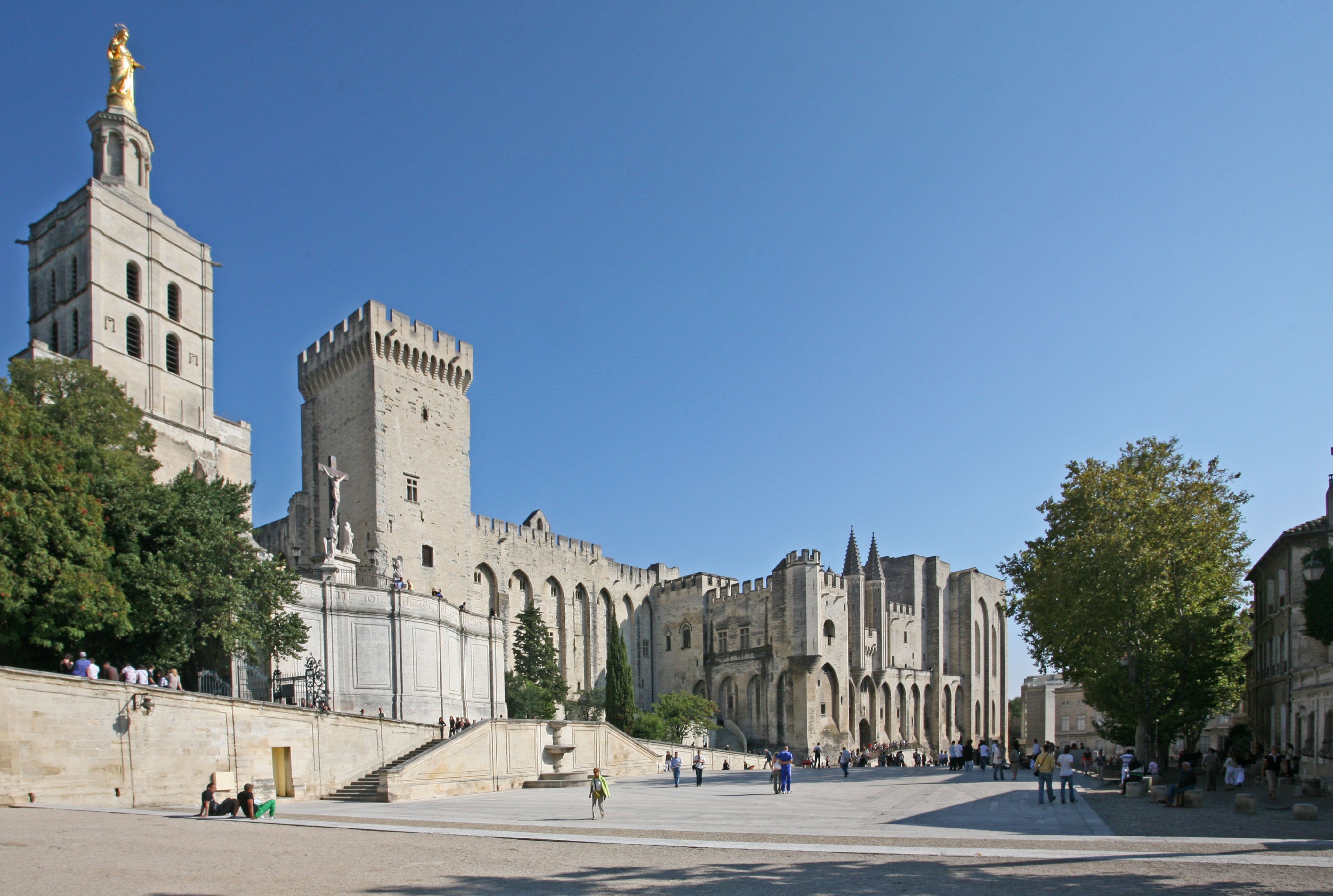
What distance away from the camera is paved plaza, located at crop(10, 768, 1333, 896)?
9.15 m

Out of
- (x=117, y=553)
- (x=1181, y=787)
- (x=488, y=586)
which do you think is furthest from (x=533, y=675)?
(x=1181, y=787)

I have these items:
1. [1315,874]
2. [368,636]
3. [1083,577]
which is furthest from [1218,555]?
[368,636]

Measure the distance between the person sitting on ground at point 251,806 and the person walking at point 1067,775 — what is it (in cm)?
1460

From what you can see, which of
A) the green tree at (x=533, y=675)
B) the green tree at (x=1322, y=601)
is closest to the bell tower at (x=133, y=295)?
the green tree at (x=533, y=675)

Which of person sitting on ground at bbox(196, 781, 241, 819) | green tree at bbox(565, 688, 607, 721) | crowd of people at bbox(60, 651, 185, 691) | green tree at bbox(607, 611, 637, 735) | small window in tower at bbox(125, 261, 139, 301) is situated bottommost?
green tree at bbox(565, 688, 607, 721)

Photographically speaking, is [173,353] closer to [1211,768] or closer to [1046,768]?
[1046,768]

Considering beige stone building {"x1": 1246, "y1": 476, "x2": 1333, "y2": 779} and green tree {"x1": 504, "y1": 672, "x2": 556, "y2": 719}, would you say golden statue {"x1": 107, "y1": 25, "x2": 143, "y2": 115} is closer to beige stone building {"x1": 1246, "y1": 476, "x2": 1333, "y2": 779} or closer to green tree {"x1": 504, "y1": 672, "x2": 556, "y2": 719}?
green tree {"x1": 504, "y1": 672, "x2": 556, "y2": 719}

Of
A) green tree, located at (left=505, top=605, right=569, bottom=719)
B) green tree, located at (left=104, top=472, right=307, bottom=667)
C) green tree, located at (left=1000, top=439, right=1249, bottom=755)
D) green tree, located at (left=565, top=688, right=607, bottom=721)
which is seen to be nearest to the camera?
green tree, located at (left=104, top=472, right=307, bottom=667)

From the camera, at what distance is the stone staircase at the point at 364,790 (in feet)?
70.8

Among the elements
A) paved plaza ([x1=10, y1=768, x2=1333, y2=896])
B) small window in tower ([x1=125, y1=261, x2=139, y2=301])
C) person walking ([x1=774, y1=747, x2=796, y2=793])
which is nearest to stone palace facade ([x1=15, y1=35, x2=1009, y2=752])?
small window in tower ([x1=125, y1=261, x2=139, y2=301])

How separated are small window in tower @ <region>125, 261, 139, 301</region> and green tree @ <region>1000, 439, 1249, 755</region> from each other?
113 feet

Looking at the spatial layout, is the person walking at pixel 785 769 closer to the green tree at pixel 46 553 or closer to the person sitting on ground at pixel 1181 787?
the person sitting on ground at pixel 1181 787

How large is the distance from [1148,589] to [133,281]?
3710 centimetres

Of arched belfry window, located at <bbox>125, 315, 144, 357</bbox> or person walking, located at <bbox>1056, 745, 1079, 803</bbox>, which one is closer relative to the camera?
person walking, located at <bbox>1056, 745, 1079, 803</bbox>
